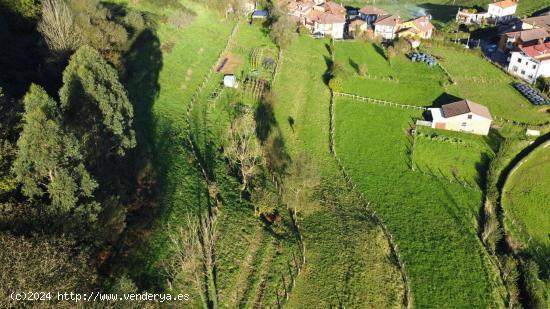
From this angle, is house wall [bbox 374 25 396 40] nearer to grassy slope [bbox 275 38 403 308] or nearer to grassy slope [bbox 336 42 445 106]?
grassy slope [bbox 336 42 445 106]

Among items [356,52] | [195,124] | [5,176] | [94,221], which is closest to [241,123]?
[195,124]

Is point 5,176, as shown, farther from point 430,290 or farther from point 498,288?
point 498,288

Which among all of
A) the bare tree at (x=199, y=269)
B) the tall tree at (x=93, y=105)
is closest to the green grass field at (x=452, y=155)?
the bare tree at (x=199, y=269)

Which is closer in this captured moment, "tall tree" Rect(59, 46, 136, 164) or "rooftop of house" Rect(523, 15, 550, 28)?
"tall tree" Rect(59, 46, 136, 164)

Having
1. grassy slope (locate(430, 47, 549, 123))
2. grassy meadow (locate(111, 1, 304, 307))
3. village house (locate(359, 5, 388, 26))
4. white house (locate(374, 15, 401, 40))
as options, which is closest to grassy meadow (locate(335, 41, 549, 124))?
grassy slope (locate(430, 47, 549, 123))

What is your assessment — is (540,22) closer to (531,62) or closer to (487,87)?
(531,62)

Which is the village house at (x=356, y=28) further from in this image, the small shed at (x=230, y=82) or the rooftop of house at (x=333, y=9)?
the small shed at (x=230, y=82)
